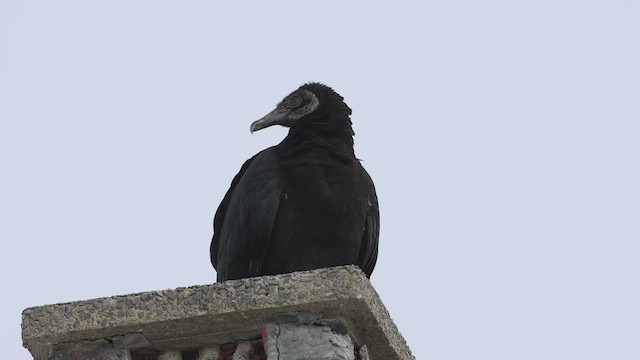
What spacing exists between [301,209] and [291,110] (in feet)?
2.41

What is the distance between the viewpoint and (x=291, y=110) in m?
5.59

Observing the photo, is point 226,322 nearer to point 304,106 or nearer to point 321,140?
point 321,140

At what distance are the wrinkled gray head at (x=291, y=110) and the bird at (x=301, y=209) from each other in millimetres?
112

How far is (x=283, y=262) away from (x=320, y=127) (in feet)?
2.33

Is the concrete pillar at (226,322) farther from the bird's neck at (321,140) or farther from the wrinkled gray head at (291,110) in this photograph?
the wrinkled gray head at (291,110)

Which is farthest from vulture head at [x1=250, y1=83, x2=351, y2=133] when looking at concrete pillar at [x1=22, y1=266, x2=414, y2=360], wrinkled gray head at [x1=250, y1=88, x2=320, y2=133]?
concrete pillar at [x1=22, y1=266, x2=414, y2=360]

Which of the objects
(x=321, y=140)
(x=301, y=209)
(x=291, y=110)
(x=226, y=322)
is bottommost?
(x=226, y=322)

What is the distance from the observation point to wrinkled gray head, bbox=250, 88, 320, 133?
18.0 ft

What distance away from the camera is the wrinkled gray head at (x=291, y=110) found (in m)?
5.48

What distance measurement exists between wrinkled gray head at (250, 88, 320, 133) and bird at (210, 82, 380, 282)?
0.37 ft

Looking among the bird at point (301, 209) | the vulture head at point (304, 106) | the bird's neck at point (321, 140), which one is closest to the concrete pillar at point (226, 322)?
the bird at point (301, 209)

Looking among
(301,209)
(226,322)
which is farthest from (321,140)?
(226,322)

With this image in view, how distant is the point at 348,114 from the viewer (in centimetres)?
546

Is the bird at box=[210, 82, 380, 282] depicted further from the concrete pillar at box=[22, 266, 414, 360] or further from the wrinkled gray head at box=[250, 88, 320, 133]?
the concrete pillar at box=[22, 266, 414, 360]
